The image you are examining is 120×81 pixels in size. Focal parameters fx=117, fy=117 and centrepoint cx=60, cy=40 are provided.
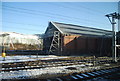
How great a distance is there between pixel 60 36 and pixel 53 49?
12.7ft

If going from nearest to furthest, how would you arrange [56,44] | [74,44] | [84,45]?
[74,44]
[56,44]
[84,45]

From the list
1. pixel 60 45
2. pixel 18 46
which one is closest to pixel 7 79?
pixel 60 45

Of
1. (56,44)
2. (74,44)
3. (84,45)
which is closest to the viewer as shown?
(74,44)

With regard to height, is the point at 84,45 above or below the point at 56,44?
below

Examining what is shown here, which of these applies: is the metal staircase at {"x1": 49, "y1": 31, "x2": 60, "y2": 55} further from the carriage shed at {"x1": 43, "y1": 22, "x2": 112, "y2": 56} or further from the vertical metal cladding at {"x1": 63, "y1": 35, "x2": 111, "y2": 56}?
the vertical metal cladding at {"x1": 63, "y1": 35, "x2": 111, "y2": 56}

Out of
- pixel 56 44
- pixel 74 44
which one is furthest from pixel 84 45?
pixel 56 44

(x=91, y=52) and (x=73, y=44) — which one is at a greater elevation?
(x=73, y=44)

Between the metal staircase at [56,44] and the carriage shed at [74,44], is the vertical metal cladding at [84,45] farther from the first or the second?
the metal staircase at [56,44]

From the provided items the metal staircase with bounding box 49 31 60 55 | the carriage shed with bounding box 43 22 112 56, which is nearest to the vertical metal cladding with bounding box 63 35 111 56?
the carriage shed with bounding box 43 22 112 56

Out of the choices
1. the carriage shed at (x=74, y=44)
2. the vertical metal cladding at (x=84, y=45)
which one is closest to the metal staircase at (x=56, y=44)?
the carriage shed at (x=74, y=44)

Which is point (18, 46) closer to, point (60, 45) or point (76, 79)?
point (60, 45)

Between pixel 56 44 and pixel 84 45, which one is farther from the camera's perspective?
pixel 84 45

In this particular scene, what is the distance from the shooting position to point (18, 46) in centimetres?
4600

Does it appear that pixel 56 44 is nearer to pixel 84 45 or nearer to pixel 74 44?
pixel 74 44
